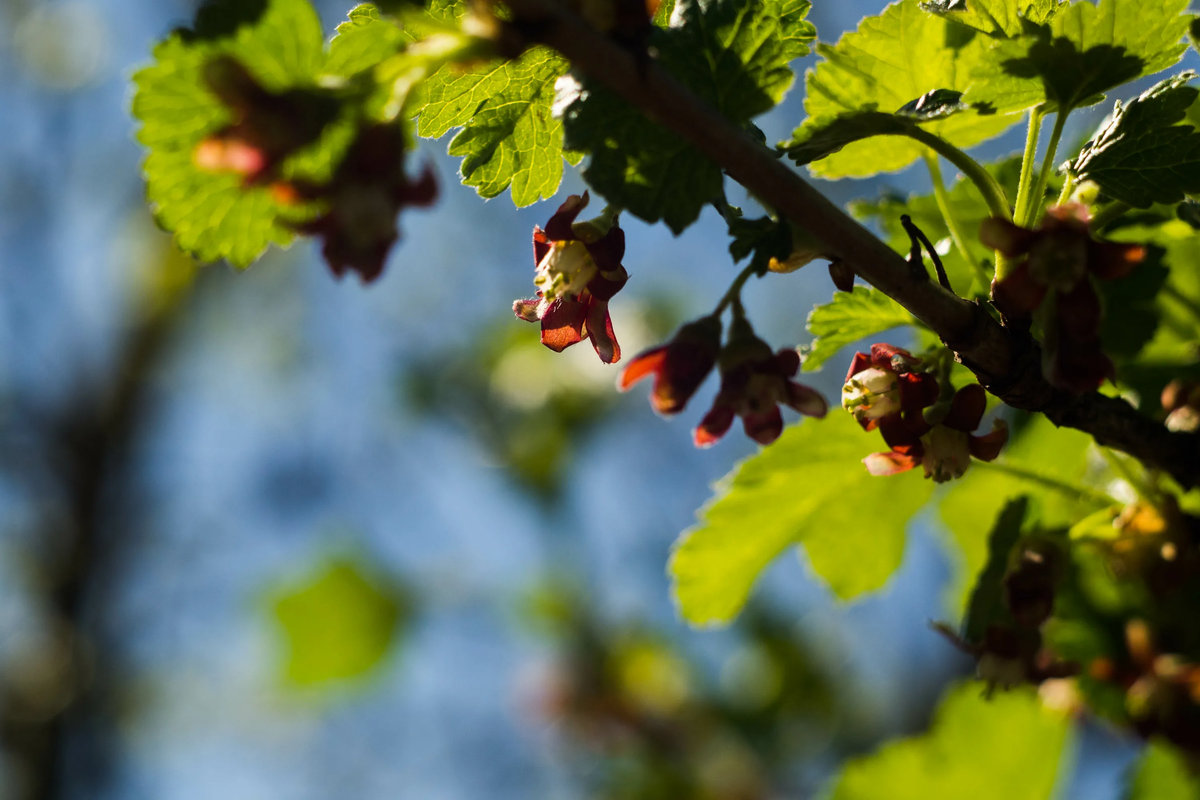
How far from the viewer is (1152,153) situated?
105 cm

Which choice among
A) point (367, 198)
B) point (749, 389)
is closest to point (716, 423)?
point (749, 389)

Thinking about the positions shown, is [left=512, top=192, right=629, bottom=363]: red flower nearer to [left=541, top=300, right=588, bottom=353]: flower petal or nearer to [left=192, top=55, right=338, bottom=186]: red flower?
[left=541, top=300, right=588, bottom=353]: flower petal

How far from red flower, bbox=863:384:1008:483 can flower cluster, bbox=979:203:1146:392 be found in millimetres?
137

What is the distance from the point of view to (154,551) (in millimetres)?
8414

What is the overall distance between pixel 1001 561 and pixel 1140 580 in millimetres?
245

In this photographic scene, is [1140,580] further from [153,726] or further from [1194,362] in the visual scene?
[153,726]

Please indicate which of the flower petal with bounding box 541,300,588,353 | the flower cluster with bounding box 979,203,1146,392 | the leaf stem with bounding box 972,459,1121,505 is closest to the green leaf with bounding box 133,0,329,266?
the flower petal with bounding box 541,300,588,353

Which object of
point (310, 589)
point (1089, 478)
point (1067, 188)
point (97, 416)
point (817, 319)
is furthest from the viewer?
point (97, 416)

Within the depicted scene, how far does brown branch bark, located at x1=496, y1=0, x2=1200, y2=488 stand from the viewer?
0.75 metres

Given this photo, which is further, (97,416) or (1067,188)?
(97,416)

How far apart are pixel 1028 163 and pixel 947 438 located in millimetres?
341

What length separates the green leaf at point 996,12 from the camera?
106 cm

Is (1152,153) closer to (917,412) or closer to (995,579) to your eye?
(917,412)

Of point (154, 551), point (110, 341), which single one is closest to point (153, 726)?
point (154, 551)
